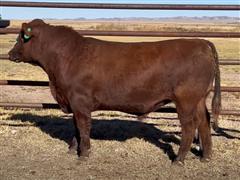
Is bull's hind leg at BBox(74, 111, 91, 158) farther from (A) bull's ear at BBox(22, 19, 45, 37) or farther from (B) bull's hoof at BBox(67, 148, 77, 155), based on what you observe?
(A) bull's ear at BBox(22, 19, 45, 37)

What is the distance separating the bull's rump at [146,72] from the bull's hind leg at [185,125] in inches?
7.5

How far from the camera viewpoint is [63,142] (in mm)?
7281

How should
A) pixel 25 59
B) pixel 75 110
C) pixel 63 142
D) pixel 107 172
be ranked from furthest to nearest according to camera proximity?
pixel 63 142 → pixel 25 59 → pixel 75 110 → pixel 107 172

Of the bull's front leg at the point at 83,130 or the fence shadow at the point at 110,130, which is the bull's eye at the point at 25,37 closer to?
the bull's front leg at the point at 83,130

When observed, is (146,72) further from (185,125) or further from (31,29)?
(31,29)

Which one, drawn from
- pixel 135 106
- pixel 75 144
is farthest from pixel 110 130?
pixel 135 106

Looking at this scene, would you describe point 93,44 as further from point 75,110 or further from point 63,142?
point 63,142

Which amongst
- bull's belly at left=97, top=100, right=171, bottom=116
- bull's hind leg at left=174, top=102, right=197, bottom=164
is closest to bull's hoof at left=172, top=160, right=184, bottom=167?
bull's hind leg at left=174, top=102, right=197, bottom=164

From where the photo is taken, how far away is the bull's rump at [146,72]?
6074 millimetres

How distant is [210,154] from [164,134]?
1.33 m

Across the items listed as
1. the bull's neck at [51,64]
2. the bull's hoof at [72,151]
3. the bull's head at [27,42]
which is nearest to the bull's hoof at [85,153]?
the bull's hoof at [72,151]

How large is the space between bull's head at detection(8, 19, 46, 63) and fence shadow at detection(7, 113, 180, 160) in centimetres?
137

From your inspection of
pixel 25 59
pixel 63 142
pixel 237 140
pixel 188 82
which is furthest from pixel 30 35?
pixel 237 140

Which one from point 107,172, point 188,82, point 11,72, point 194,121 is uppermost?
point 188,82
